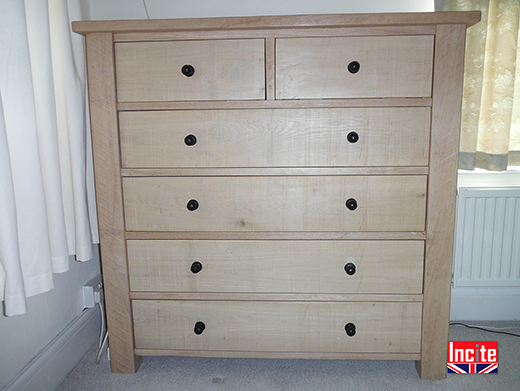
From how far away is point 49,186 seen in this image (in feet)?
3.86

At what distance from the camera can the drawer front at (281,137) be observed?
3.99ft

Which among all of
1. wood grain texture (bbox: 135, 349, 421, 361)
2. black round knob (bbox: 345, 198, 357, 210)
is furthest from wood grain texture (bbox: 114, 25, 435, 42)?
wood grain texture (bbox: 135, 349, 421, 361)

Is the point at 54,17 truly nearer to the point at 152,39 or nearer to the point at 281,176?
the point at 152,39

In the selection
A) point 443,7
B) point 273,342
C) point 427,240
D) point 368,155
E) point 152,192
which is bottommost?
point 273,342

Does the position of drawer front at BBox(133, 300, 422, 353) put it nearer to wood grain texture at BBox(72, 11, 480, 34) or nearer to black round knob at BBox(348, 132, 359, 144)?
black round knob at BBox(348, 132, 359, 144)

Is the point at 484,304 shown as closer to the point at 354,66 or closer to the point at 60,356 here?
the point at 354,66

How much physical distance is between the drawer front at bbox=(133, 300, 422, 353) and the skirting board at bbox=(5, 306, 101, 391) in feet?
0.94

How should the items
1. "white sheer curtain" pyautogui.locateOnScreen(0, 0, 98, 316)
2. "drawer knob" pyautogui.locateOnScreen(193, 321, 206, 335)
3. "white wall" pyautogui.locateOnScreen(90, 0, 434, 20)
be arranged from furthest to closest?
1. "white wall" pyautogui.locateOnScreen(90, 0, 434, 20)
2. "drawer knob" pyautogui.locateOnScreen(193, 321, 206, 335)
3. "white sheer curtain" pyautogui.locateOnScreen(0, 0, 98, 316)

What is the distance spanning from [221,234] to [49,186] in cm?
54

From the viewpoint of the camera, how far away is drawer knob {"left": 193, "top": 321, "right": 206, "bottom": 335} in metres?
1.35

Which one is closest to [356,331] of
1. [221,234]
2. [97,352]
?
[221,234]

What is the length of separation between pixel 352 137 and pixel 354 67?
21 centimetres

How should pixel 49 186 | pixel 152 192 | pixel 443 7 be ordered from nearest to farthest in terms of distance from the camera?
pixel 49 186 < pixel 152 192 < pixel 443 7

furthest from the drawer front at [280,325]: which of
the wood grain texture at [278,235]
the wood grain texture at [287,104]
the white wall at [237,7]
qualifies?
the white wall at [237,7]
